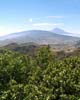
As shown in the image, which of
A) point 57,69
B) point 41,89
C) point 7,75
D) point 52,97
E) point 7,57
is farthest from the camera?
point 7,57

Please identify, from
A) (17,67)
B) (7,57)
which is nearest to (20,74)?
(17,67)

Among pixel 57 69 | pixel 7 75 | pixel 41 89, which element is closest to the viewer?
pixel 41 89

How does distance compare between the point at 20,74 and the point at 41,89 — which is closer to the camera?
the point at 41,89

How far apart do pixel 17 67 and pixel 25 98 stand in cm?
1958

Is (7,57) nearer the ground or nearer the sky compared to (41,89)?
nearer the sky

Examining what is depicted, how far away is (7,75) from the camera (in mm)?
58562

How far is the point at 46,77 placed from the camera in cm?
4775

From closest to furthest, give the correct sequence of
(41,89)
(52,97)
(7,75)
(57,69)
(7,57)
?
(52,97) → (41,89) → (57,69) → (7,75) → (7,57)

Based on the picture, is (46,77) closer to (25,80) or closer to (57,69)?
(57,69)

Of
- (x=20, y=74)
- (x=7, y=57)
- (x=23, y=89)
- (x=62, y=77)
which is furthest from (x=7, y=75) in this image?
(x=62, y=77)

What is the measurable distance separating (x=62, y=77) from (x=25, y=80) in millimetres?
17428

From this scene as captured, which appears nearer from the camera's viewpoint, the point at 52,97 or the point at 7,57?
the point at 52,97

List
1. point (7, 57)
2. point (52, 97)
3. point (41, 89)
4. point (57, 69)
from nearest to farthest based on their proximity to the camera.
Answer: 1. point (52, 97)
2. point (41, 89)
3. point (57, 69)
4. point (7, 57)

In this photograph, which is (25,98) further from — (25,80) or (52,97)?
(25,80)
